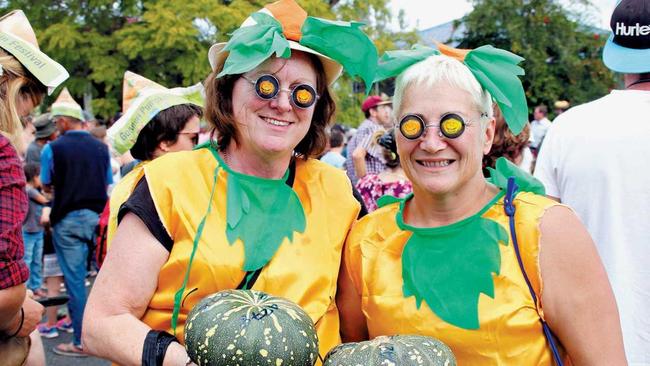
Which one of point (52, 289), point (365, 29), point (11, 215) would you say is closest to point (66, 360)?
point (52, 289)

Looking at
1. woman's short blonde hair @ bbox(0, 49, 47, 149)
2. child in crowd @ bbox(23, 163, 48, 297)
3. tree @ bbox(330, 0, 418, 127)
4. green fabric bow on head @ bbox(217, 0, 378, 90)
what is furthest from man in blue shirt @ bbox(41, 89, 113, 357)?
tree @ bbox(330, 0, 418, 127)

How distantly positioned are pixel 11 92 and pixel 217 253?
1.16 m

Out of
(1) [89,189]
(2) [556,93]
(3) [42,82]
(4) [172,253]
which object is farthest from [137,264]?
(2) [556,93]

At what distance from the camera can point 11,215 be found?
2391mm

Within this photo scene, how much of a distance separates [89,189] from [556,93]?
16255 mm

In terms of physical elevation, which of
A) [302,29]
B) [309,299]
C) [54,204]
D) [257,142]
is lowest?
[54,204]

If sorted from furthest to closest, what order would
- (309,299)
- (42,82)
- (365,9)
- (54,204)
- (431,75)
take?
1. (365,9)
2. (54,204)
3. (42,82)
4. (309,299)
5. (431,75)

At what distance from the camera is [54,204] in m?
6.25

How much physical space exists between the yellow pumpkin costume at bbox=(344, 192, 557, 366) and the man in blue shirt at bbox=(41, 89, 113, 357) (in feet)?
15.5

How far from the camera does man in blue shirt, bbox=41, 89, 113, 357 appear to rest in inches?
244

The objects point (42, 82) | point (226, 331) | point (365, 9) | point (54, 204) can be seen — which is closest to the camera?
point (226, 331)

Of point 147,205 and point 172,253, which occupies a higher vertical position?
point 147,205

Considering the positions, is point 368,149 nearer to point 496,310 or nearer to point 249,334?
point 496,310

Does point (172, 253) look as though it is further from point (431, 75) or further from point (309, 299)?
point (431, 75)
